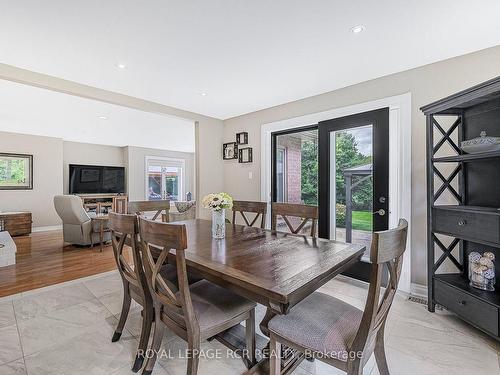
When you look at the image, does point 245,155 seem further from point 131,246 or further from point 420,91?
point 131,246

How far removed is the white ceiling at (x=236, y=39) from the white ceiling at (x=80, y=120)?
4.21 feet

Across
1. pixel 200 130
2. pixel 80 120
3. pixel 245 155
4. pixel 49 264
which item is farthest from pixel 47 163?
pixel 245 155

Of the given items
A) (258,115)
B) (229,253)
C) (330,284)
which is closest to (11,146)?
(258,115)

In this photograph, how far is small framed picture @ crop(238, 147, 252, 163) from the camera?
411 cm

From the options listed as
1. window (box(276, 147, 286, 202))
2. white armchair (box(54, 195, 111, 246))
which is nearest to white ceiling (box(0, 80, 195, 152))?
white armchair (box(54, 195, 111, 246))

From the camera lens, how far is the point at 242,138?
422cm

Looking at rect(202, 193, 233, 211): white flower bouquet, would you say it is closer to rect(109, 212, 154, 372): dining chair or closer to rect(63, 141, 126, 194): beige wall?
rect(109, 212, 154, 372): dining chair

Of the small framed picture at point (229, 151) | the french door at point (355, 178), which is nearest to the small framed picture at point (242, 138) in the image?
the small framed picture at point (229, 151)

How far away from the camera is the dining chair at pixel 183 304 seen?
1.17 meters

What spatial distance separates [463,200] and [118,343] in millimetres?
3083

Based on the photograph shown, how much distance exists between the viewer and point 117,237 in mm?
1764

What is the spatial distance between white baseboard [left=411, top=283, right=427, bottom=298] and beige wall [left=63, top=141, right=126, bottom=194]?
8.00 metres

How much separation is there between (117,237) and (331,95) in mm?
2868

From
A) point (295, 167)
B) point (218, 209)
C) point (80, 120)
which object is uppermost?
point (80, 120)
